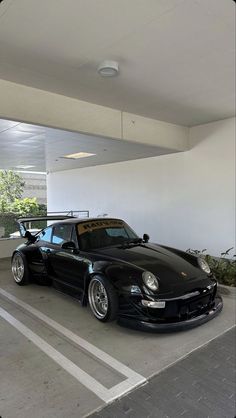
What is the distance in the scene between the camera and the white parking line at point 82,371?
7.12 feet

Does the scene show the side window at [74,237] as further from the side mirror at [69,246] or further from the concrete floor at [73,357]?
the concrete floor at [73,357]

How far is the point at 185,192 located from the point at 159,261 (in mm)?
4295

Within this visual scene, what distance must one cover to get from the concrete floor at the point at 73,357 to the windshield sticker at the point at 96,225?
1048mm

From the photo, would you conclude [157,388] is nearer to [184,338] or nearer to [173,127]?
[184,338]

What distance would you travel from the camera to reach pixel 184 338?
298 cm

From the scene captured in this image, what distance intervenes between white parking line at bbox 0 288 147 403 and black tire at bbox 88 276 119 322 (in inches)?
15.1

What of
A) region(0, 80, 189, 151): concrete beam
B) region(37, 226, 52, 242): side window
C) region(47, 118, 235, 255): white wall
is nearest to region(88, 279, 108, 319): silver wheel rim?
region(37, 226, 52, 242): side window

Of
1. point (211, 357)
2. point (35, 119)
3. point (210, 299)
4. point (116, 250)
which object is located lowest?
point (211, 357)

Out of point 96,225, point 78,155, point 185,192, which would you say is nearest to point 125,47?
point 96,225

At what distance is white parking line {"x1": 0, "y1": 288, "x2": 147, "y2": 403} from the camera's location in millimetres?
2170

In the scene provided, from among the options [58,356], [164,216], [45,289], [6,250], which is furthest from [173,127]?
[58,356]

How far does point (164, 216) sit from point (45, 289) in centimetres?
427

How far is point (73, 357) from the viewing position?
2.64 meters

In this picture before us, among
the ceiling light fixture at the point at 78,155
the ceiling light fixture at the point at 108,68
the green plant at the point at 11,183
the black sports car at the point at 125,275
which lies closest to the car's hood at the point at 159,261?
the black sports car at the point at 125,275
